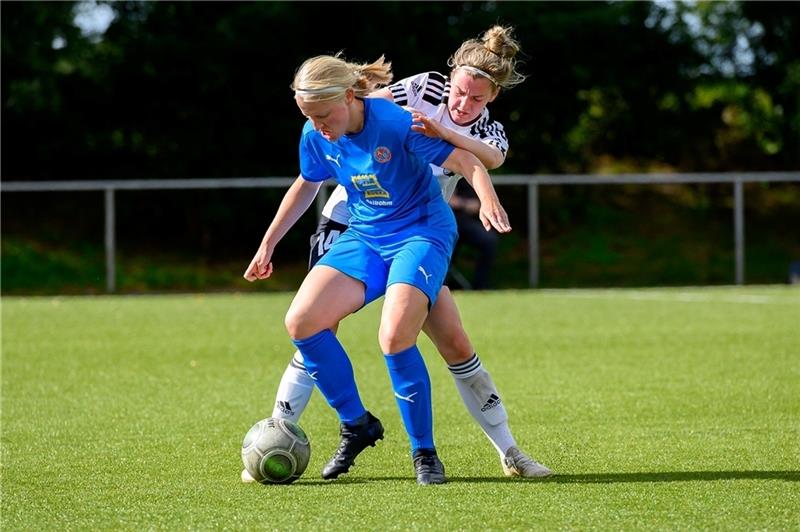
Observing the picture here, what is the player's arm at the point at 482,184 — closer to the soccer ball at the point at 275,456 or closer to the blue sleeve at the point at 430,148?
the blue sleeve at the point at 430,148

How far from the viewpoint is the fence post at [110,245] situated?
19.2 metres

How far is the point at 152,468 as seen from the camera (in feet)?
17.9

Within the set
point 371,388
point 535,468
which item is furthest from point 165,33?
point 535,468

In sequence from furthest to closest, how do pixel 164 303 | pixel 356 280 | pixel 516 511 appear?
pixel 164 303 → pixel 356 280 → pixel 516 511

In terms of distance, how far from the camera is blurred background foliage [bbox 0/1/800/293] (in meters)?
A: 20.7

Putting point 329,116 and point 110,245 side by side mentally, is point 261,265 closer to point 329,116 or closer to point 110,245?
point 329,116

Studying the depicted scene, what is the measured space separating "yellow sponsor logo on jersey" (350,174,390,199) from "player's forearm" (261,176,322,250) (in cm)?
36

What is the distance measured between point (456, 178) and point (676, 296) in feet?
37.2

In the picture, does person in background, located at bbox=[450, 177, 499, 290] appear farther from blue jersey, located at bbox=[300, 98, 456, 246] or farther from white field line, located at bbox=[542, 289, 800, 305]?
blue jersey, located at bbox=[300, 98, 456, 246]

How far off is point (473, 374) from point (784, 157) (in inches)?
800

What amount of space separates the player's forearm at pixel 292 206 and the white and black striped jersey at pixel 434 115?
178 millimetres

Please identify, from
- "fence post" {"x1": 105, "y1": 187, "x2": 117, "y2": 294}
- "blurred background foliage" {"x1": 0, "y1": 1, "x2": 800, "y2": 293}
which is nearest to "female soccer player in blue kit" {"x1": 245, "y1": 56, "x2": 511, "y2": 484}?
"fence post" {"x1": 105, "y1": 187, "x2": 117, "y2": 294}

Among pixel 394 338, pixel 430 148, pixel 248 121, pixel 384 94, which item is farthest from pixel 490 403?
pixel 248 121

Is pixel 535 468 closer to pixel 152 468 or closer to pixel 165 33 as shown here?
pixel 152 468
